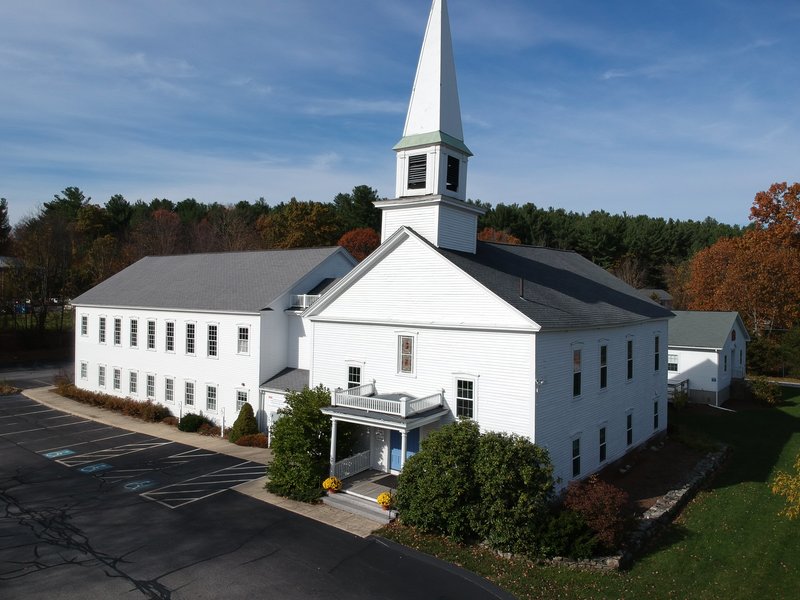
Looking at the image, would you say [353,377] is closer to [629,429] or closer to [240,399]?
[240,399]

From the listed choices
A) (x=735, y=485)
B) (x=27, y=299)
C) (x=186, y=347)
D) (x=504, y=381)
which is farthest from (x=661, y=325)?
(x=27, y=299)

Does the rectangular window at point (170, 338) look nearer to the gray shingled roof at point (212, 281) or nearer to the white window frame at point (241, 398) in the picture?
the gray shingled roof at point (212, 281)

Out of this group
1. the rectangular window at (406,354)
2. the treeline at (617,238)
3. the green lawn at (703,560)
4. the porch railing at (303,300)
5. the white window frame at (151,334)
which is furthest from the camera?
the treeline at (617,238)

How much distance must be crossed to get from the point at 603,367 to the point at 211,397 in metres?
20.6

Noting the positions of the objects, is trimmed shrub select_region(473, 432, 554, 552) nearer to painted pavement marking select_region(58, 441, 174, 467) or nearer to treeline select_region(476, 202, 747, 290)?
painted pavement marking select_region(58, 441, 174, 467)

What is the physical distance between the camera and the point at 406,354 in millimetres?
21562

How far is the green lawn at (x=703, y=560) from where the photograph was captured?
1436 centimetres

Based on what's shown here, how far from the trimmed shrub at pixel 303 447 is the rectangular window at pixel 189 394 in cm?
1226

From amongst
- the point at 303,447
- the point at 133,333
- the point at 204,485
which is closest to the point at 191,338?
the point at 133,333

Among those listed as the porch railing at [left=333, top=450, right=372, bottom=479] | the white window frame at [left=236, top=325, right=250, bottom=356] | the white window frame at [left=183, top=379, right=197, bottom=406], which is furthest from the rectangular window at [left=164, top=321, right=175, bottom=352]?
the porch railing at [left=333, top=450, right=372, bottom=479]

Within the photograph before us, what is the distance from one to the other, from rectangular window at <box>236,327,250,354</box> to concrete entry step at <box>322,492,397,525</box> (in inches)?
466

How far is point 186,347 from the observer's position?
32531 millimetres

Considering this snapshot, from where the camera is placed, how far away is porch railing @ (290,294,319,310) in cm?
2977

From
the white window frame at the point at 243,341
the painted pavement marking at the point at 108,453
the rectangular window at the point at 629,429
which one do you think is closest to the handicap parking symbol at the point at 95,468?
the painted pavement marking at the point at 108,453
